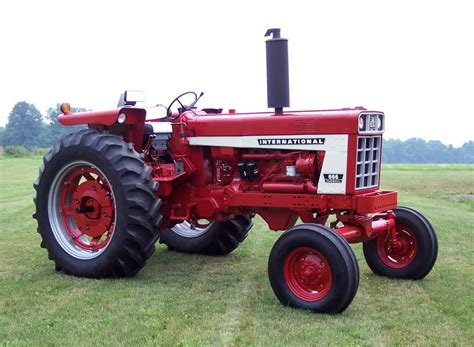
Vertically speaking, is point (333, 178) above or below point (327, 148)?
below

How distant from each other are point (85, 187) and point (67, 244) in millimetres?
625

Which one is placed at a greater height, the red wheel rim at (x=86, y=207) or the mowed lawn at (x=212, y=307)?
the red wheel rim at (x=86, y=207)

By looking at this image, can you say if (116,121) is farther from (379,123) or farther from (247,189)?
(379,123)

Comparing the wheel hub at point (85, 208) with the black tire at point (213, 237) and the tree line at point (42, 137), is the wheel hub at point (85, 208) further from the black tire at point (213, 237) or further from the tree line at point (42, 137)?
the tree line at point (42, 137)

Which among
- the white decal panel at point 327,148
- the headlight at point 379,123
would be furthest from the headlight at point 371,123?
the white decal panel at point 327,148

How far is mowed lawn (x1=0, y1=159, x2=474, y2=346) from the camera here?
15.0 ft

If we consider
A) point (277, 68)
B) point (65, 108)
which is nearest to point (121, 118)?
point (65, 108)

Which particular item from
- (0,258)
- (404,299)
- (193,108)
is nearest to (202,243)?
(193,108)

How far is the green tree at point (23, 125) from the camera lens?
172ft

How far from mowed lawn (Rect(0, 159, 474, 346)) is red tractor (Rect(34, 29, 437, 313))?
0.93ft

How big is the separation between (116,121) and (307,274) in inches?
100

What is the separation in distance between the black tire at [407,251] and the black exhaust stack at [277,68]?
174cm

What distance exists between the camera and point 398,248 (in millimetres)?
6539

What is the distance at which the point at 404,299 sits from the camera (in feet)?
18.5
